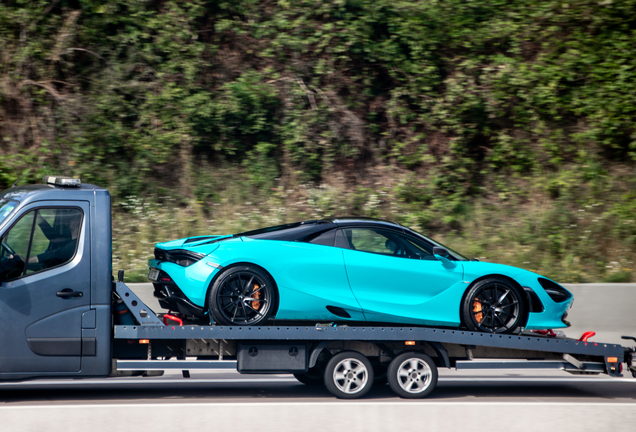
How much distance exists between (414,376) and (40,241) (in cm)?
423

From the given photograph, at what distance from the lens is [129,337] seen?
6.25 metres

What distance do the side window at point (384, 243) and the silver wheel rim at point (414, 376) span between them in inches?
47.5

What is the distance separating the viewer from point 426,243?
279 inches

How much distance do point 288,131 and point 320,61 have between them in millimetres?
1805

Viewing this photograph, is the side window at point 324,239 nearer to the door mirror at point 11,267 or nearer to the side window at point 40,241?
the side window at point 40,241

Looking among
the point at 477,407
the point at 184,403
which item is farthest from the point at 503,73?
the point at 184,403

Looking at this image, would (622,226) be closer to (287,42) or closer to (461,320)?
(461,320)

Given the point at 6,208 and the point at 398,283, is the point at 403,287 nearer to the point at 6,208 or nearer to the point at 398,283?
the point at 398,283

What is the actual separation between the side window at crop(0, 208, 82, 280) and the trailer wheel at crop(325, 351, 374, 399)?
305 centimetres

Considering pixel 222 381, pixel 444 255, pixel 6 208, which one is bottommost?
pixel 222 381

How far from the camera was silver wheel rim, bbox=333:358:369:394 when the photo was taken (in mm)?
6879

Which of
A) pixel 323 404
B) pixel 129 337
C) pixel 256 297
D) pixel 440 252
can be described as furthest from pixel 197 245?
pixel 440 252

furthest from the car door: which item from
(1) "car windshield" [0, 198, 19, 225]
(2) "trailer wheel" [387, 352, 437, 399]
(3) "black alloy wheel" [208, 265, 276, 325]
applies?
(1) "car windshield" [0, 198, 19, 225]

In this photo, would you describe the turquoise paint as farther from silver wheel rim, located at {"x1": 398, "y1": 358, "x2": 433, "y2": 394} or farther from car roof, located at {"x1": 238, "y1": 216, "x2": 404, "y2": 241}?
silver wheel rim, located at {"x1": 398, "y1": 358, "x2": 433, "y2": 394}
